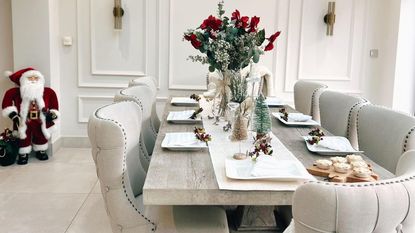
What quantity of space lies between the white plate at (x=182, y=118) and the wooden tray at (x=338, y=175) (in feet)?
3.76

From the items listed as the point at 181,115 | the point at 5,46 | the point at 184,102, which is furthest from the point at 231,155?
the point at 5,46

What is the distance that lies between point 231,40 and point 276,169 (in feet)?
3.06

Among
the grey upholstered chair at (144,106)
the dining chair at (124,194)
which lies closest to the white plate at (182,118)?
the grey upholstered chair at (144,106)

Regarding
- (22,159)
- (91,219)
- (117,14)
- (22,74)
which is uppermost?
(117,14)

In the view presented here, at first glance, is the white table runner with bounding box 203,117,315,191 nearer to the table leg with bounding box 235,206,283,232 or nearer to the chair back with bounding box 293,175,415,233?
the table leg with bounding box 235,206,283,232

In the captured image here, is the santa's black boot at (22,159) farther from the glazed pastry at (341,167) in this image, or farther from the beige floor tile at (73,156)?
the glazed pastry at (341,167)

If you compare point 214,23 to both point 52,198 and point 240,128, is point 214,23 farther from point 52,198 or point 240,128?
point 52,198

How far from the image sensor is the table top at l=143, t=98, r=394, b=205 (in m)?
1.58

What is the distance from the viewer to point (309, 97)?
11.3 ft

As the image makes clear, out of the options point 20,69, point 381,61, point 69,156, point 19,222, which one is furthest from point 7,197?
point 381,61

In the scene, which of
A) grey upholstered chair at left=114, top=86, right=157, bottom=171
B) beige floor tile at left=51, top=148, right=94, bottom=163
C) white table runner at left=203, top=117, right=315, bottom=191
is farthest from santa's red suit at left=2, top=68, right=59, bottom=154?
white table runner at left=203, top=117, right=315, bottom=191

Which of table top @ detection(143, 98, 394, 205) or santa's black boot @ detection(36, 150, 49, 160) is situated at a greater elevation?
table top @ detection(143, 98, 394, 205)

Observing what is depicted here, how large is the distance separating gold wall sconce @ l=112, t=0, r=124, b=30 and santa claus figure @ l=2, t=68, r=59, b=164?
3.37 ft

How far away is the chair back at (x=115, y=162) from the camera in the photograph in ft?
6.08
